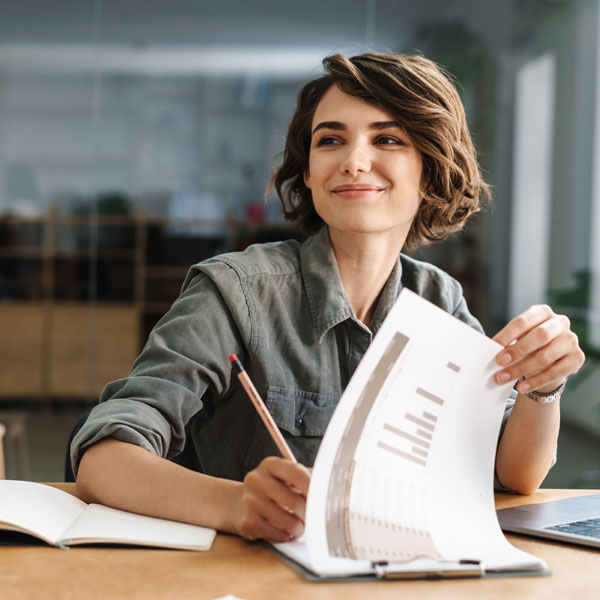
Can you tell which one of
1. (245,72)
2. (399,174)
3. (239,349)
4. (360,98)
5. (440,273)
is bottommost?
(239,349)

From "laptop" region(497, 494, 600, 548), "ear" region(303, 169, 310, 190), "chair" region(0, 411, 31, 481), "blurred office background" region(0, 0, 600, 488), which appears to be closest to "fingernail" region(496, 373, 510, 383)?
"laptop" region(497, 494, 600, 548)

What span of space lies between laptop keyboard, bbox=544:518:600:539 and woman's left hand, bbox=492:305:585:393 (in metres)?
0.17

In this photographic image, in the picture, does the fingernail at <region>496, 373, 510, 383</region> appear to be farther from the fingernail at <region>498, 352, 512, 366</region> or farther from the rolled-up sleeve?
the rolled-up sleeve

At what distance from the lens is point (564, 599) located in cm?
71

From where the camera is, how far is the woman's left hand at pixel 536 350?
917mm

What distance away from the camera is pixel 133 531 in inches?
33.0

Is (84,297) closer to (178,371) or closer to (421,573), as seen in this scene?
(178,371)

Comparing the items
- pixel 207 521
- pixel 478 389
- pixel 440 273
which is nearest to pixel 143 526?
pixel 207 521

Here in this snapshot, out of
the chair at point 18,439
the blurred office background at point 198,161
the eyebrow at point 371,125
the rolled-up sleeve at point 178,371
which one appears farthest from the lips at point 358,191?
the chair at point 18,439

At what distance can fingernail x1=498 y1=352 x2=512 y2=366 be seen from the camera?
89 cm

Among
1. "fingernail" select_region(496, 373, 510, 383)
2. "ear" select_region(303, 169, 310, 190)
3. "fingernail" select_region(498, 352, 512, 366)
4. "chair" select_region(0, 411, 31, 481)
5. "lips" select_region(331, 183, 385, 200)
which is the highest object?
"ear" select_region(303, 169, 310, 190)

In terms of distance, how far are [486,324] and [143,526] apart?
2683 mm

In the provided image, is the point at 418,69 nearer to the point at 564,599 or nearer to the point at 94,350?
the point at 564,599

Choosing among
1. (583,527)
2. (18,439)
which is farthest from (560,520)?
(18,439)
